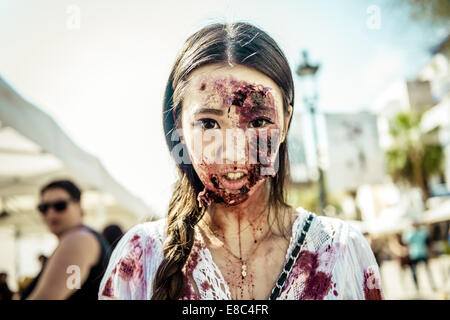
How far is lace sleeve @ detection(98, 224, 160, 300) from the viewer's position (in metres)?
1.12

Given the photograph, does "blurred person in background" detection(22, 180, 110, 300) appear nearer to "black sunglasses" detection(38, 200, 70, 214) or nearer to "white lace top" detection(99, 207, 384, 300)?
"black sunglasses" detection(38, 200, 70, 214)

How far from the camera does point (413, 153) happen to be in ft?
71.3

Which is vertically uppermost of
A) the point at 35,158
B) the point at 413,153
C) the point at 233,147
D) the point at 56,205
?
the point at 413,153

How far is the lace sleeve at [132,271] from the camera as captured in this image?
1118mm

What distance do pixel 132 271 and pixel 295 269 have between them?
19.8 inches

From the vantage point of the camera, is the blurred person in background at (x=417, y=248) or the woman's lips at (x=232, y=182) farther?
A: the blurred person in background at (x=417, y=248)

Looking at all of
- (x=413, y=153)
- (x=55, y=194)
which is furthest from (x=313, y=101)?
(x=413, y=153)

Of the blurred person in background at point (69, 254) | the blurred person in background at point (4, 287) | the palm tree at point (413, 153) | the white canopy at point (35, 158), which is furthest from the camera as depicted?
the palm tree at point (413, 153)

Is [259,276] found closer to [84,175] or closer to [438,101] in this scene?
[84,175]

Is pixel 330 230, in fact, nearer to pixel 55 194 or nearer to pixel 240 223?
pixel 240 223

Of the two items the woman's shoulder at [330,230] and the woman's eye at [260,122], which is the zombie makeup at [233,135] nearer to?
the woman's eye at [260,122]

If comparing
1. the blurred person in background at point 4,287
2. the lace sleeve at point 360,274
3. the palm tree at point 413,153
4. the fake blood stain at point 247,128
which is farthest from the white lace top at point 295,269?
the palm tree at point 413,153

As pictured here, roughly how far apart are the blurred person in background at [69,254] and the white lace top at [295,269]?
1.45 feet

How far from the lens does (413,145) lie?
71.6ft
